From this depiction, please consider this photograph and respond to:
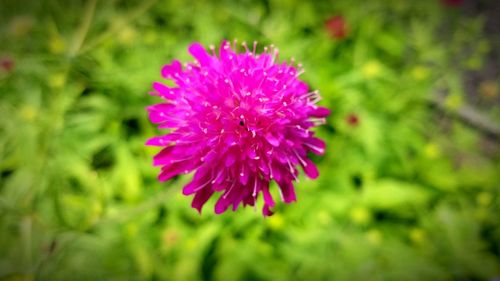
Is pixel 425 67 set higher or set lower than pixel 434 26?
lower

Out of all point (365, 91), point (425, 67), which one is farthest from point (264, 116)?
point (425, 67)

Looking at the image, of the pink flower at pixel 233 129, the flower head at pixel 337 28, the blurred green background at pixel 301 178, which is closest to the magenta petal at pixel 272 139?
the pink flower at pixel 233 129

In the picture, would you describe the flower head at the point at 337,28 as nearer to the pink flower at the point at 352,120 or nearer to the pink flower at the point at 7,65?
the pink flower at the point at 352,120

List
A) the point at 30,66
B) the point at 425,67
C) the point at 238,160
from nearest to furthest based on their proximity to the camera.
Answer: the point at 238,160
the point at 30,66
the point at 425,67

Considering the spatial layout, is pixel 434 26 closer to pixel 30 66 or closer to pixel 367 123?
pixel 367 123


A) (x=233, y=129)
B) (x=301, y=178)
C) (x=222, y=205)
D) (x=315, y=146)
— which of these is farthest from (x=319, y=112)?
(x=301, y=178)

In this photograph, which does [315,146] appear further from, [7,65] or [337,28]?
[7,65]

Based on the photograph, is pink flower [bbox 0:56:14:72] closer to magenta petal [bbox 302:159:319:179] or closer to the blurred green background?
the blurred green background
